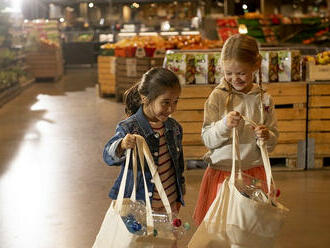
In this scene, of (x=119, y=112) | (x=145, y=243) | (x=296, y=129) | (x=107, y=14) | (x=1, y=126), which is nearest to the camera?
(x=145, y=243)

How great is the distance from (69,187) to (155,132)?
3.18 metres

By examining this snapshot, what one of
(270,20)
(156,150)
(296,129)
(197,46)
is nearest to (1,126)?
(197,46)

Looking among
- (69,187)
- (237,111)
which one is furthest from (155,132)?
(69,187)

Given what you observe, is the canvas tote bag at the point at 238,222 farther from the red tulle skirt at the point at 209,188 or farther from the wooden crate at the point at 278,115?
the wooden crate at the point at 278,115

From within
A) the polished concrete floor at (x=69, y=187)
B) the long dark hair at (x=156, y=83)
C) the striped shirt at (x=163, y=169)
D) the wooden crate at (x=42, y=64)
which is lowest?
the polished concrete floor at (x=69, y=187)

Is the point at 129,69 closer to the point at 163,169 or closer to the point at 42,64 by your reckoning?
the point at 42,64

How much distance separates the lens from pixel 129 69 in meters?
11.4

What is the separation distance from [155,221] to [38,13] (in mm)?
20693

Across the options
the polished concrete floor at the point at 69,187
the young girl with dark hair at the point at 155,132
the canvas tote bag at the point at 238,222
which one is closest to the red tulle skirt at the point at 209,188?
the young girl with dark hair at the point at 155,132

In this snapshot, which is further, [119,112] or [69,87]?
[69,87]

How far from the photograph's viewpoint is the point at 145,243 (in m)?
2.65

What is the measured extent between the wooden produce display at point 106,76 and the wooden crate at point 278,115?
6281mm

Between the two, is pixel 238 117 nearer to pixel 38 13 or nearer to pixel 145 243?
pixel 145 243

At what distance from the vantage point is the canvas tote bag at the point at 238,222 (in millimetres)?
2857
